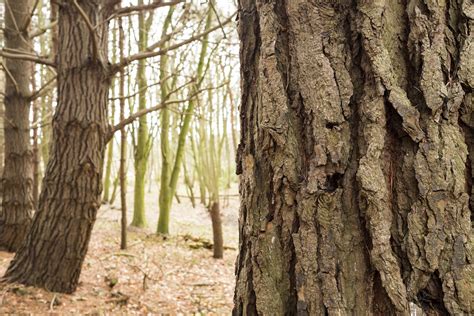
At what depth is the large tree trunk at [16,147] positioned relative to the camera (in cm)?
586

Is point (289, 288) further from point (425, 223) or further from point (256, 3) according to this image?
point (256, 3)

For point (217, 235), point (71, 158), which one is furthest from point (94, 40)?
point (217, 235)

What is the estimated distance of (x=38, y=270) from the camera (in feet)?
13.3

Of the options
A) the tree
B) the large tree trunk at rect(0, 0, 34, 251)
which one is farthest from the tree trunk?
the tree

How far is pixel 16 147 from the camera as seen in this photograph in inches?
232

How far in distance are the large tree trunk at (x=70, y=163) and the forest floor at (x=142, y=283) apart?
299 millimetres

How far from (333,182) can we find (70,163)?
3466 millimetres

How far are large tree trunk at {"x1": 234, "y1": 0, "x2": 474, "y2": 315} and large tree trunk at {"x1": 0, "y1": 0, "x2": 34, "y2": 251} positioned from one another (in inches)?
227

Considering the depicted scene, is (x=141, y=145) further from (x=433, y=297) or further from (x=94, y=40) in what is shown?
(x=433, y=297)

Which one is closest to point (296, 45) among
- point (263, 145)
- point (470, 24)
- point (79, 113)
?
point (263, 145)

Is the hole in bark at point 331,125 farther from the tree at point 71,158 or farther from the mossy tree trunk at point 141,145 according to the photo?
the mossy tree trunk at point 141,145

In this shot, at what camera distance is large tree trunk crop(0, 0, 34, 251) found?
5.86m

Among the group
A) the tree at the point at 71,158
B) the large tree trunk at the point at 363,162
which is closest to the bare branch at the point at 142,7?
the tree at the point at 71,158

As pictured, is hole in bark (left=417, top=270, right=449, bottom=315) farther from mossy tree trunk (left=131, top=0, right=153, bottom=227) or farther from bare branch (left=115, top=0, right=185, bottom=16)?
mossy tree trunk (left=131, top=0, right=153, bottom=227)
